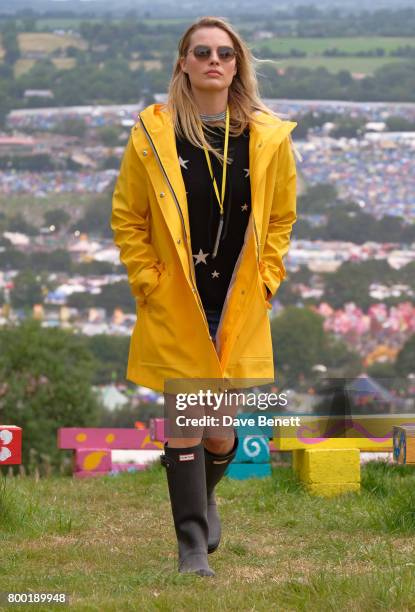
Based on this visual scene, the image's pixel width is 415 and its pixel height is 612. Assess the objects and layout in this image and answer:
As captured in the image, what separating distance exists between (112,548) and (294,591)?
1.27 metres

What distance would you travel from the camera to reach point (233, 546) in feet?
16.1

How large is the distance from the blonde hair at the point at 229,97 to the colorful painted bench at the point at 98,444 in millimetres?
3847

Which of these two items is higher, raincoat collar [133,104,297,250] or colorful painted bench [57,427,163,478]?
raincoat collar [133,104,297,250]

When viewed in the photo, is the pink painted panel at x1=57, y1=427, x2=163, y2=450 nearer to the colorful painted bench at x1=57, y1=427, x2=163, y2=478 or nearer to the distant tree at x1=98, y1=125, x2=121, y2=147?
the colorful painted bench at x1=57, y1=427, x2=163, y2=478

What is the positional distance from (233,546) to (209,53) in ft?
5.39

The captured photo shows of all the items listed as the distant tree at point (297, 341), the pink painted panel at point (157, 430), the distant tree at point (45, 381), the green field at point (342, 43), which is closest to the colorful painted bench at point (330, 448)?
the pink painted panel at point (157, 430)

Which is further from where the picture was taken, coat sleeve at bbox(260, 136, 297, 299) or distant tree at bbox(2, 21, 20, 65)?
distant tree at bbox(2, 21, 20, 65)

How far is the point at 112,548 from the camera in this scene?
16.2 feet

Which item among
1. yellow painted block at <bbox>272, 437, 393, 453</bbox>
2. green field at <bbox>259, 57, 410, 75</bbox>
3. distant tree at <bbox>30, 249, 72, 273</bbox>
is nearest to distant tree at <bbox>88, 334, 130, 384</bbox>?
distant tree at <bbox>30, 249, 72, 273</bbox>

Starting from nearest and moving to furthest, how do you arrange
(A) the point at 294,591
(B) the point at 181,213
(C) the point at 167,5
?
(A) the point at 294,591, (B) the point at 181,213, (C) the point at 167,5

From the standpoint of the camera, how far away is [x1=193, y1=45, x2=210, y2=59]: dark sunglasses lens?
4617 millimetres

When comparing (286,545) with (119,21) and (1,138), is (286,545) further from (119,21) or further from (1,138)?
(119,21)

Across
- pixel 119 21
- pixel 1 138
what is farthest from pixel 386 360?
pixel 119 21

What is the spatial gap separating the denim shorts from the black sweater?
0.02 metres
